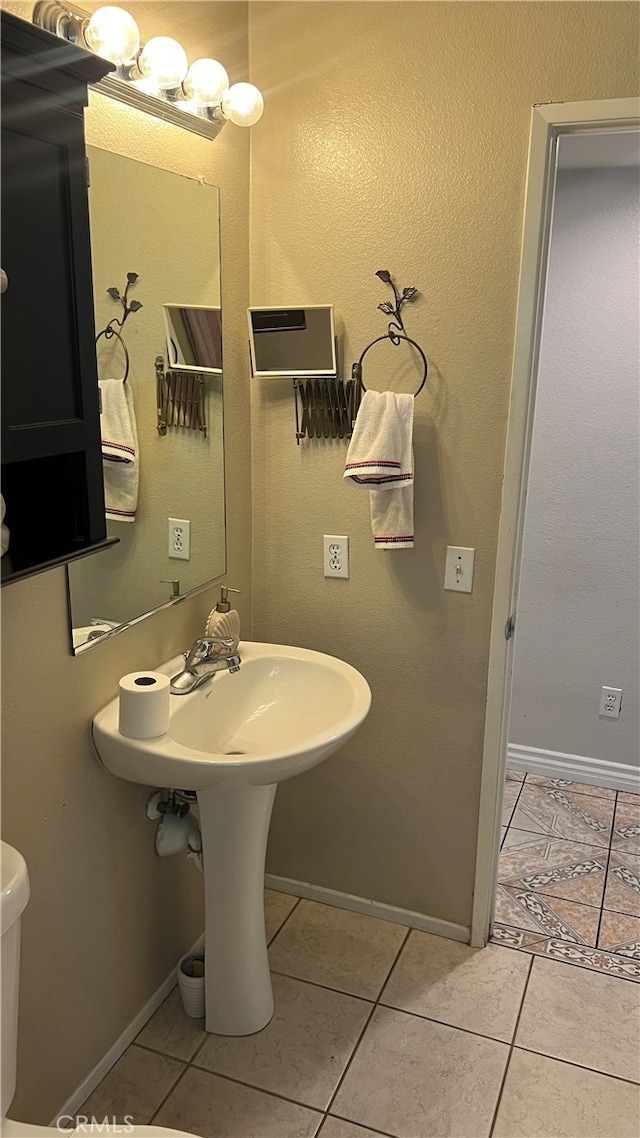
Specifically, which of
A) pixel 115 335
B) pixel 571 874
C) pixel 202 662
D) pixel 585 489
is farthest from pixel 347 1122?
pixel 585 489

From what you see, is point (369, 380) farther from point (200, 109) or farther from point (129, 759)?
point (129, 759)

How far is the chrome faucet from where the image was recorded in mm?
1945

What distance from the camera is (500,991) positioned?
7.25 ft

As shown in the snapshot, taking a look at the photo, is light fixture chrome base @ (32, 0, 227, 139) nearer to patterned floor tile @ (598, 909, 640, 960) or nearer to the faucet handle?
the faucet handle

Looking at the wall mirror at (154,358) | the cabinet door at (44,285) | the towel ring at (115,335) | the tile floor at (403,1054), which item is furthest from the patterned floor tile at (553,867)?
the cabinet door at (44,285)

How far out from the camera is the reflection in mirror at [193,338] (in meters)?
1.93

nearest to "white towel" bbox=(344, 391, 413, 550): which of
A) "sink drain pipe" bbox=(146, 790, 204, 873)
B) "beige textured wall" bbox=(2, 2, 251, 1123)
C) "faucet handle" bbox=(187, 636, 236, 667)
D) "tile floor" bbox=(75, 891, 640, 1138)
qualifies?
"beige textured wall" bbox=(2, 2, 251, 1123)

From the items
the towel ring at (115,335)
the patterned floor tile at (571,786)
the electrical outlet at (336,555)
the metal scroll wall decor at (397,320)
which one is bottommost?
Result: the patterned floor tile at (571,786)

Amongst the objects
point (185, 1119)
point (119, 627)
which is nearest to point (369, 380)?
point (119, 627)

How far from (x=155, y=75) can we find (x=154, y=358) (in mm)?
545

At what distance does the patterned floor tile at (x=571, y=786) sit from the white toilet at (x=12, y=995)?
87.5 inches

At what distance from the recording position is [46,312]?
51.3 inches

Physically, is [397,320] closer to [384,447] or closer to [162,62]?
[384,447]

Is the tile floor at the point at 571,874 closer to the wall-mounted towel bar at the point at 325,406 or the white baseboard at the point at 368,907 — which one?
the white baseboard at the point at 368,907
